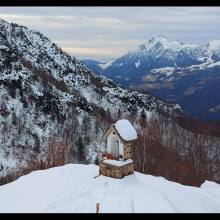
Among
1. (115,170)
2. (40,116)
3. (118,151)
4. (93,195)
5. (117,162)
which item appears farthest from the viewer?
(40,116)

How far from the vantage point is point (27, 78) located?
470 feet

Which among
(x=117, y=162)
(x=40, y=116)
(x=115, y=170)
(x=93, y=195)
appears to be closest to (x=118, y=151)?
(x=117, y=162)

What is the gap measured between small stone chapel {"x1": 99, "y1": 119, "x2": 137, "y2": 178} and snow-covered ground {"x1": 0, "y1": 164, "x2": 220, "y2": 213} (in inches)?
18.6

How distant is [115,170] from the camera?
2298cm

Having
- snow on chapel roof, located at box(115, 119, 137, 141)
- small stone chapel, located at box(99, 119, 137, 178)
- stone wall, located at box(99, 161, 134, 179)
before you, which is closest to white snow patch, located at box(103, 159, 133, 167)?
small stone chapel, located at box(99, 119, 137, 178)

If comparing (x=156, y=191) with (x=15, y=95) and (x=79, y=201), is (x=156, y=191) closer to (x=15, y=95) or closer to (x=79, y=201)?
(x=79, y=201)

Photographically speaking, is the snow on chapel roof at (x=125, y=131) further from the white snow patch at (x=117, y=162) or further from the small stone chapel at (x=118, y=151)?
the white snow patch at (x=117, y=162)

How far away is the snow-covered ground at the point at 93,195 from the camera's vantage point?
19.6m

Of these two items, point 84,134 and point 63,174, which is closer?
point 63,174

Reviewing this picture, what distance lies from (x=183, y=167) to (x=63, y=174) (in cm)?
4265

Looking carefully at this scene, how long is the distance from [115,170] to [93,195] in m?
2.52

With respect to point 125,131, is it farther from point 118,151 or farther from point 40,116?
point 40,116

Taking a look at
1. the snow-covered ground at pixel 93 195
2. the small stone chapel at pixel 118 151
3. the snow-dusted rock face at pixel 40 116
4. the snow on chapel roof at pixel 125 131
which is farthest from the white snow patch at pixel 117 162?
the snow-dusted rock face at pixel 40 116
